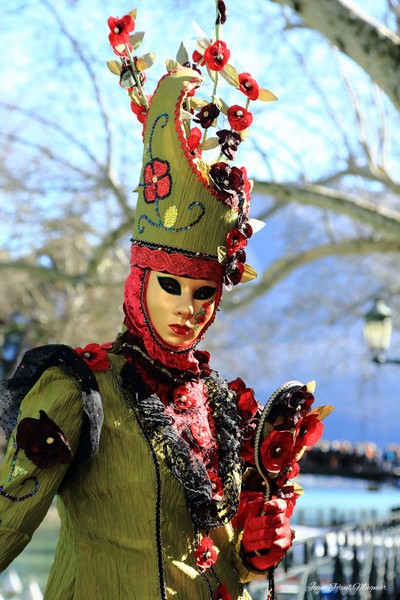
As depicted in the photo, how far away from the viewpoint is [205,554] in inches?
101

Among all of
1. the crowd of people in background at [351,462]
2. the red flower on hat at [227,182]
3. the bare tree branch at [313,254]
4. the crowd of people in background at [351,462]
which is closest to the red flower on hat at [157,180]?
the red flower on hat at [227,182]

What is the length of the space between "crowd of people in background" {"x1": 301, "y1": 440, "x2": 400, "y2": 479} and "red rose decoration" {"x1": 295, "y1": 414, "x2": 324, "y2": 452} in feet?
54.5

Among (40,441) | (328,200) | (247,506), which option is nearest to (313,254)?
(328,200)

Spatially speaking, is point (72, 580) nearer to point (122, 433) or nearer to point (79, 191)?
point (122, 433)

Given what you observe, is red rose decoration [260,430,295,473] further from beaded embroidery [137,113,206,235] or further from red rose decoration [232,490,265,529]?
beaded embroidery [137,113,206,235]

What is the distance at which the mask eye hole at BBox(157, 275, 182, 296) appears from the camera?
2.65 metres

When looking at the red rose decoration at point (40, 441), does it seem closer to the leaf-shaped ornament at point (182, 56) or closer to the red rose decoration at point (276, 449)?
the red rose decoration at point (276, 449)

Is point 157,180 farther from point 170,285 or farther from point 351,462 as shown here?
point 351,462

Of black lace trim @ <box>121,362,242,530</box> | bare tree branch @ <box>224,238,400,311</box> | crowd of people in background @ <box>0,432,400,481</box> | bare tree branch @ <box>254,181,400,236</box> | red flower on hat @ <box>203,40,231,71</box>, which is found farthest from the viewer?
crowd of people in background @ <box>0,432,400,481</box>

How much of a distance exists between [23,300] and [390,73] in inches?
705

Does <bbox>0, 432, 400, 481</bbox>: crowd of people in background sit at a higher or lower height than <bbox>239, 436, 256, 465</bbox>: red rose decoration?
higher

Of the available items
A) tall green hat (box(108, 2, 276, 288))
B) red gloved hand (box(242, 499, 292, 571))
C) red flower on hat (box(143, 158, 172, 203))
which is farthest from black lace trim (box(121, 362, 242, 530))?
red flower on hat (box(143, 158, 172, 203))

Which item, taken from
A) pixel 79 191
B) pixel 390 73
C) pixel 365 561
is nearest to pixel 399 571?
pixel 365 561

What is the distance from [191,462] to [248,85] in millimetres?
1030
